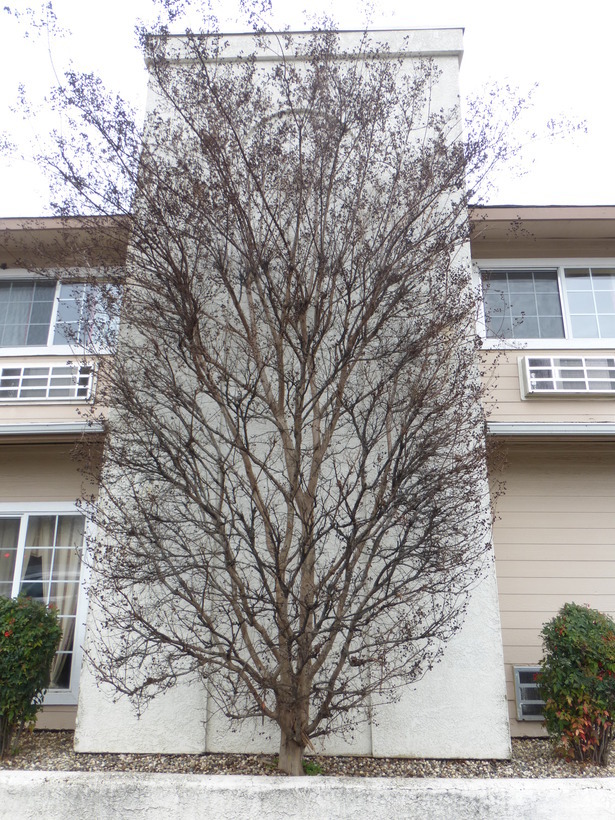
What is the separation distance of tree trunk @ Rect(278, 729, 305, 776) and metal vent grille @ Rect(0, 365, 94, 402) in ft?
15.2

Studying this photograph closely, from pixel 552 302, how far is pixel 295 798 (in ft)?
21.3

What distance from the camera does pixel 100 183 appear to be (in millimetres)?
6062

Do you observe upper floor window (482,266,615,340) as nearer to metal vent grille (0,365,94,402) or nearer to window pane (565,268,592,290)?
window pane (565,268,592,290)

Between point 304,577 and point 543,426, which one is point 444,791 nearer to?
point 304,577

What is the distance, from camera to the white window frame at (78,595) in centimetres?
721

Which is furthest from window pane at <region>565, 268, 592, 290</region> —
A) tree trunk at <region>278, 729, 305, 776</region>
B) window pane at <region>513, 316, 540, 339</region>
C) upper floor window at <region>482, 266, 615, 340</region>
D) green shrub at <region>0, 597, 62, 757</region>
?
green shrub at <region>0, 597, 62, 757</region>

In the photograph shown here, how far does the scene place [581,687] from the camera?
226 inches

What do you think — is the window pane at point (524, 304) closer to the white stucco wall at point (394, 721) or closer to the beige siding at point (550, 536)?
the beige siding at point (550, 536)

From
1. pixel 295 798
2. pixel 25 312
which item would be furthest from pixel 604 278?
pixel 25 312

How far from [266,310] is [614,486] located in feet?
14.8

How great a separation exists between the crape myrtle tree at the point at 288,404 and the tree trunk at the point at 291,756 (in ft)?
0.05

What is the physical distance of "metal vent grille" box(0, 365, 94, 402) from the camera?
26.9ft

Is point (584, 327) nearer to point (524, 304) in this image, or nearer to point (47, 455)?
point (524, 304)

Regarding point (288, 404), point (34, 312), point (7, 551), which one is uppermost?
point (34, 312)
